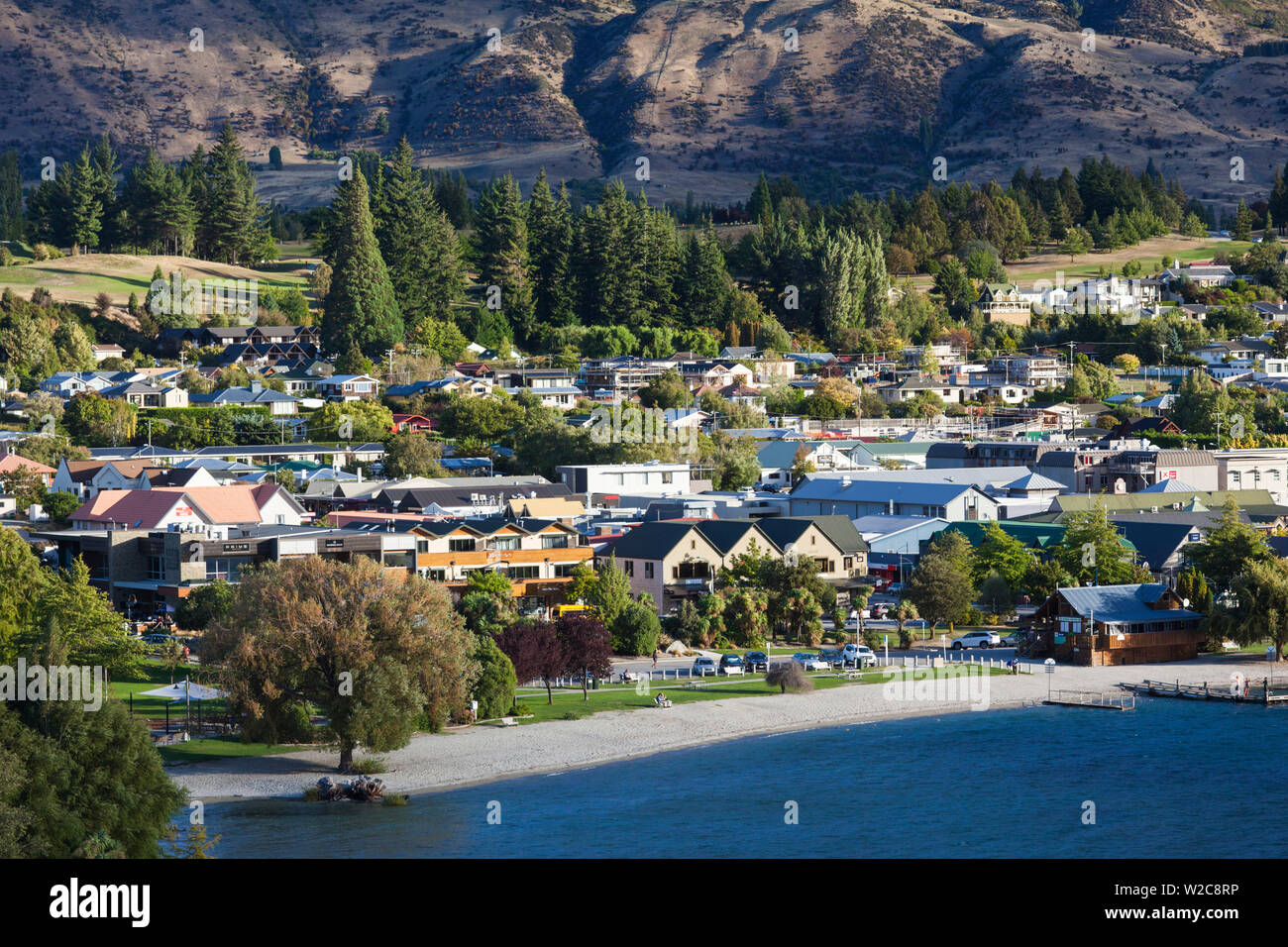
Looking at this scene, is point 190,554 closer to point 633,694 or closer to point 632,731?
point 633,694

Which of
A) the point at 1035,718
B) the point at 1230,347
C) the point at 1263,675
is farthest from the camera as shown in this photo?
the point at 1230,347

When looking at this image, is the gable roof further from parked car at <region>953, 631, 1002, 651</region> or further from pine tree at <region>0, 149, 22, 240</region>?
pine tree at <region>0, 149, 22, 240</region>

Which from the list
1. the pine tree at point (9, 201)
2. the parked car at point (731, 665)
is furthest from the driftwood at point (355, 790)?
the pine tree at point (9, 201)

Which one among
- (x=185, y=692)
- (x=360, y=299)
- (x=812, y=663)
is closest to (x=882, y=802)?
(x=812, y=663)

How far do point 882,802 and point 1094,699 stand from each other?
13779 millimetres

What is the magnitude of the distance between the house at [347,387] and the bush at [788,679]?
59876 mm

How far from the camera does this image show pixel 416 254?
406 ft

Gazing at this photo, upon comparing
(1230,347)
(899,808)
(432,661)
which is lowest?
(899,808)

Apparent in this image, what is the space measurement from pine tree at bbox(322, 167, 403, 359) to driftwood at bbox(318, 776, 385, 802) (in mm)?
78224

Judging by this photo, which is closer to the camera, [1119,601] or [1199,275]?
[1119,601]

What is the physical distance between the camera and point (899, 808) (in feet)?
131
